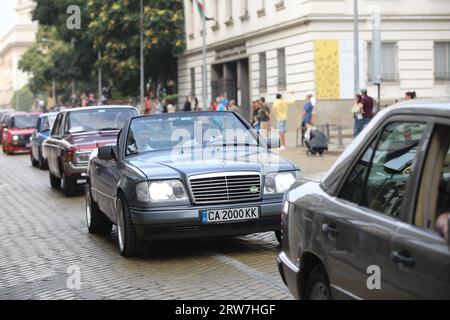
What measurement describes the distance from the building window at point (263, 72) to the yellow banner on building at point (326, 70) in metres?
5.76

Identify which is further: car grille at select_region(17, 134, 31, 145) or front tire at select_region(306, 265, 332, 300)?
car grille at select_region(17, 134, 31, 145)

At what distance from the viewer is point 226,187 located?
912 centimetres

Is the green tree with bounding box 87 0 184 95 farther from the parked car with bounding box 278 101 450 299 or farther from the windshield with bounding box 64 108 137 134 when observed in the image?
the parked car with bounding box 278 101 450 299

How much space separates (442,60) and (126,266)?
32.1m

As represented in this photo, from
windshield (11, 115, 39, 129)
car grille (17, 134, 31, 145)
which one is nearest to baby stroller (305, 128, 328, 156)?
car grille (17, 134, 31, 145)

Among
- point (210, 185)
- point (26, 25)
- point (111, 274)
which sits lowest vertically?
point (111, 274)

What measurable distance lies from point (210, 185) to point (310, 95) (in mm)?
20891

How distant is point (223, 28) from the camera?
158 ft

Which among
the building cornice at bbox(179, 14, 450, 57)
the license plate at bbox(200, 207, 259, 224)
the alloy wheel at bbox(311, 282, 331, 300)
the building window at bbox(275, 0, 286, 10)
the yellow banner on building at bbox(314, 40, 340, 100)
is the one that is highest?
the building window at bbox(275, 0, 286, 10)

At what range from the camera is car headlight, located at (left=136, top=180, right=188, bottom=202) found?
Answer: 355 inches

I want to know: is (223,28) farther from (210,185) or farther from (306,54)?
(210,185)

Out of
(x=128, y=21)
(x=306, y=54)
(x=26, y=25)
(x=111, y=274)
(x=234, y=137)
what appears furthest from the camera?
(x=26, y=25)

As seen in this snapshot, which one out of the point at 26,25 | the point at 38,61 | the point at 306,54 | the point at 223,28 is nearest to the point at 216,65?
the point at 223,28

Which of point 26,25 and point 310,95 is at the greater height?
point 26,25
